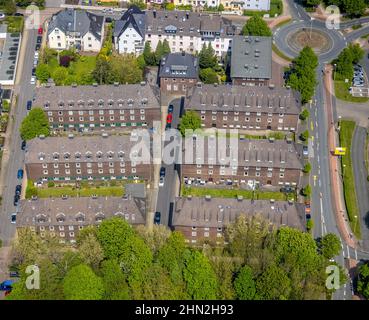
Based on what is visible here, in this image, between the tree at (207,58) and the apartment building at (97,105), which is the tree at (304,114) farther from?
the apartment building at (97,105)

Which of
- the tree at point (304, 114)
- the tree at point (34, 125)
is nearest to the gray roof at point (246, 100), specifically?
the tree at point (304, 114)

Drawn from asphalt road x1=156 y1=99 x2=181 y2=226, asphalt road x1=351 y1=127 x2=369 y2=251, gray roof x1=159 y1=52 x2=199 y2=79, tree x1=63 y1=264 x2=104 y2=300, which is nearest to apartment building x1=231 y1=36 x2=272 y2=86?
gray roof x1=159 y1=52 x2=199 y2=79

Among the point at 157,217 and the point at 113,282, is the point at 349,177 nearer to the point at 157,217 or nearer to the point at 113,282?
the point at 157,217

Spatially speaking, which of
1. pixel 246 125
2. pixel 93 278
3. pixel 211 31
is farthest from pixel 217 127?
pixel 93 278

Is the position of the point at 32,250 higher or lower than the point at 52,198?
lower

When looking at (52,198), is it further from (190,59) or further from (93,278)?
(190,59)

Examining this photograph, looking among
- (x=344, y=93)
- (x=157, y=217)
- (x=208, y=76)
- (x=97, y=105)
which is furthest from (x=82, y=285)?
(x=344, y=93)

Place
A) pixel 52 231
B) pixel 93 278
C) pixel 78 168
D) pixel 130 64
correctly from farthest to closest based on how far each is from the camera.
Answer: pixel 130 64 < pixel 78 168 < pixel 52 231 < pixel 93 278
